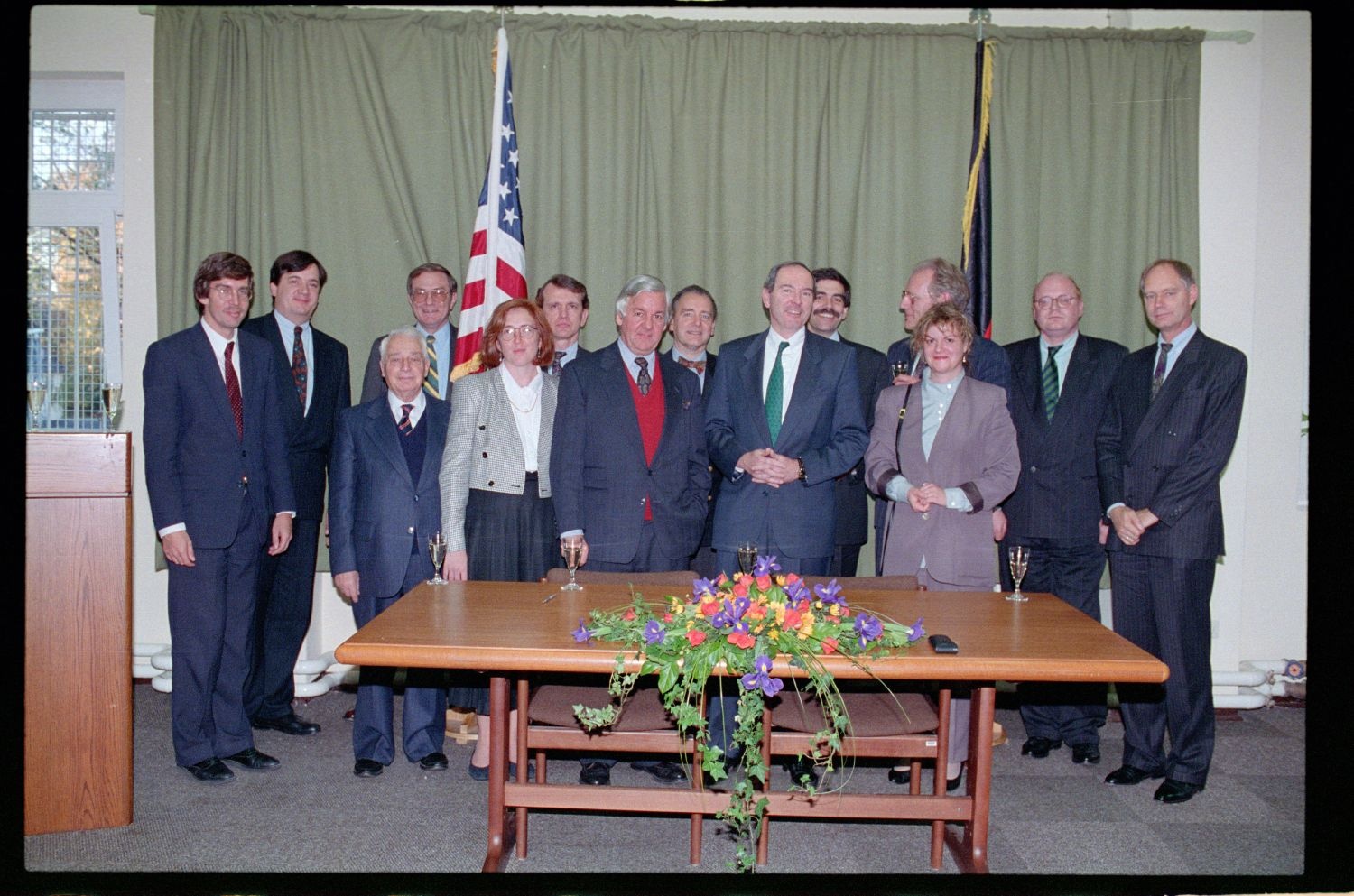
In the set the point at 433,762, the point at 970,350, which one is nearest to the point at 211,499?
the point at 433,762

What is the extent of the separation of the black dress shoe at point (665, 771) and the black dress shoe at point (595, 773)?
0.02 m

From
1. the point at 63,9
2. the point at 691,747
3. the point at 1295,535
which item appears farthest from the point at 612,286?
the point at 1295,535

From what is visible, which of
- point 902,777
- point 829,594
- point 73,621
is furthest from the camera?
point 902,777

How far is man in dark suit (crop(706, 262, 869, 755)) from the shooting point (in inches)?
142

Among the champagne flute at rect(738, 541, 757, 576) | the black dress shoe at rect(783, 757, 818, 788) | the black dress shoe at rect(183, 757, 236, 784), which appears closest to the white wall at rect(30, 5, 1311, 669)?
the black dress shoe at rect(183, 757, 236, 784)

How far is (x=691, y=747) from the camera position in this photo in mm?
2840

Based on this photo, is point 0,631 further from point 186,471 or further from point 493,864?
point 493,864

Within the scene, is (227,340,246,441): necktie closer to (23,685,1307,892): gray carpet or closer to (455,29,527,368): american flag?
(455,29,527,368): american flag

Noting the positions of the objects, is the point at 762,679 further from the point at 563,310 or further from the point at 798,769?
the point at 563,310

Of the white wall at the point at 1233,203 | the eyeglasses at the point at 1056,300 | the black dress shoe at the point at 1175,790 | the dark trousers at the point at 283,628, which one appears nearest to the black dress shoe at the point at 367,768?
the dark trousers at the point at 283,628

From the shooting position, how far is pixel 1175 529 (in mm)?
3598

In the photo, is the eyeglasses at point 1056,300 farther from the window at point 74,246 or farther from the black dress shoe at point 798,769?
the window at point 74,246

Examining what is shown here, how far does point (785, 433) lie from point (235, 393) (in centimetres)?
204

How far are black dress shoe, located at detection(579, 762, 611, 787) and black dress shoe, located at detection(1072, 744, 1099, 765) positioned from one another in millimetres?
1864
